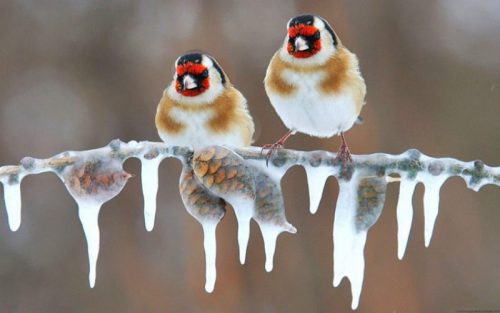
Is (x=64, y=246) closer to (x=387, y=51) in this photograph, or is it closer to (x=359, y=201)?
(x=387, y=51)

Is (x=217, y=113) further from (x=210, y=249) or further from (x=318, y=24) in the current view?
(x=210, y=249)

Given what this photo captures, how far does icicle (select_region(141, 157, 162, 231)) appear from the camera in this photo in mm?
1021

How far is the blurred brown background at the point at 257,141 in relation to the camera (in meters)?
3.39

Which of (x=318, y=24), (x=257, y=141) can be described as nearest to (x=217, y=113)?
(x=318, y=24)

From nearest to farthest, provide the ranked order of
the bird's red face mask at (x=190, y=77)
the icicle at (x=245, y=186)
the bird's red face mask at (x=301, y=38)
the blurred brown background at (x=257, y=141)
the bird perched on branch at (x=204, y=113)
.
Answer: the icicle at (x=245, y=186)
the bird's red face mask at (x=301, y=38)
the bird's red face mask at (x=190, y=77)
the bird perched on branch at (x=204, y=113)
the blurred brown background at (x=257, y=141)

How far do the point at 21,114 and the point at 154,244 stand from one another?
0.89 meters

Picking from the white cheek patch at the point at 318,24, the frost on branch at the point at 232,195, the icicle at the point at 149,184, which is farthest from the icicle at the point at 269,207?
the white cheek patch at the point at 318,24

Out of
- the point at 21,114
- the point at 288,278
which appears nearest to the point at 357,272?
the point at 288,278

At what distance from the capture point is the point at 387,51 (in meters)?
3.66

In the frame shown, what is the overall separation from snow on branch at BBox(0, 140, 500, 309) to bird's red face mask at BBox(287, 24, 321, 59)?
18cm

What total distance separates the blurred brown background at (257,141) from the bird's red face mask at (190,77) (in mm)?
1982

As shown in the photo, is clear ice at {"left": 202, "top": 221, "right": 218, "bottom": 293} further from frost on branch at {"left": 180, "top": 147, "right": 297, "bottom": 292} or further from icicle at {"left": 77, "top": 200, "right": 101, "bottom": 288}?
icicle at {"left": 77, "top": 200, "right": 101, "bottom": 288}

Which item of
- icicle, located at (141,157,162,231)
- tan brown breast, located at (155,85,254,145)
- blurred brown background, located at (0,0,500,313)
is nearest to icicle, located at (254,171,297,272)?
icicle, located at (141,157,162,231)

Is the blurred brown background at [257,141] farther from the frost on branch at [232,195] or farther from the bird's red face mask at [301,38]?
the frost on branch at [232,195]
